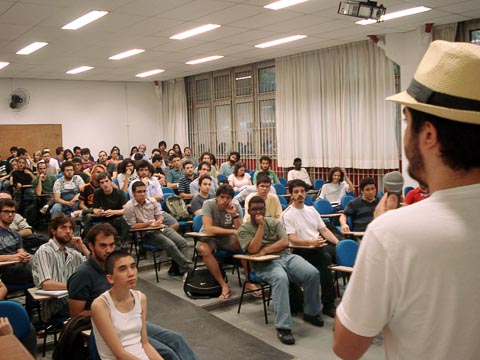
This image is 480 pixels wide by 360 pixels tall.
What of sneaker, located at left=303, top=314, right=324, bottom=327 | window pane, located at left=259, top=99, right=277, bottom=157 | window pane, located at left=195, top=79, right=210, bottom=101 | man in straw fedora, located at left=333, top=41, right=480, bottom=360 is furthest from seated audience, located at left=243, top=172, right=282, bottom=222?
window pane, located at left=195, top=79, right=210, bottom=101

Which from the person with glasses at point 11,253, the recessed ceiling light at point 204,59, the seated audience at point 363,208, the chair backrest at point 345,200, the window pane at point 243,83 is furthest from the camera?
the window pane at point 243,83

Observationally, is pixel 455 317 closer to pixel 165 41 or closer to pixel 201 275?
pixel 201 275

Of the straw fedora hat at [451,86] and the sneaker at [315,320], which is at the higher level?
the straw fedora hat at [451,86]

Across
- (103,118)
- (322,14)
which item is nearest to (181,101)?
(103,118)

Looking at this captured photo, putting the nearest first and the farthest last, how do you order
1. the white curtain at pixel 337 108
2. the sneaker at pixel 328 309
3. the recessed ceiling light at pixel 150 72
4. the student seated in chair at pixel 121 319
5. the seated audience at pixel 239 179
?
the student seated in chair at pixel 121 319
the sneaker at pixel 328 309
the seated audience at pixel 239 179
the white curtain at pixel 337 108
the recessed ceiling light at pixel 150 72

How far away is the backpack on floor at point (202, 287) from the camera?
5199mm

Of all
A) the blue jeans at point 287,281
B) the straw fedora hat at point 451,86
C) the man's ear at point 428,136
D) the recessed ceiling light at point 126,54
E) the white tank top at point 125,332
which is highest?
the recessed ceiling light at point 126,54

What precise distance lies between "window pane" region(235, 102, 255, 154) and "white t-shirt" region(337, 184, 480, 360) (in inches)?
460

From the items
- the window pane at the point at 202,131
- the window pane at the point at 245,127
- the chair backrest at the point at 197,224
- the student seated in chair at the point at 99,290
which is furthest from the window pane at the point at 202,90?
the student seated in chair at the point at 99,290

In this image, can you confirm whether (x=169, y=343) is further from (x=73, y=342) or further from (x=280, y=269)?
(x=280, y=269)

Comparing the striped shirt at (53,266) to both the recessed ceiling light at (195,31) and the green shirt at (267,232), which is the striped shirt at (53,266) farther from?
the recessed ceiling light at (195,31)

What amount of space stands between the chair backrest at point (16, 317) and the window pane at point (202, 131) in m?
11.2

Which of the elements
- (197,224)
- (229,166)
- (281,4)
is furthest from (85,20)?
(229,166)

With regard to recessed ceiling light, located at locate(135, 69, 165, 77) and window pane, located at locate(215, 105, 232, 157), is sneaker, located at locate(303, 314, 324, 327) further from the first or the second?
recessed ceiling light, located at locate(135, 69, 165, 77)
